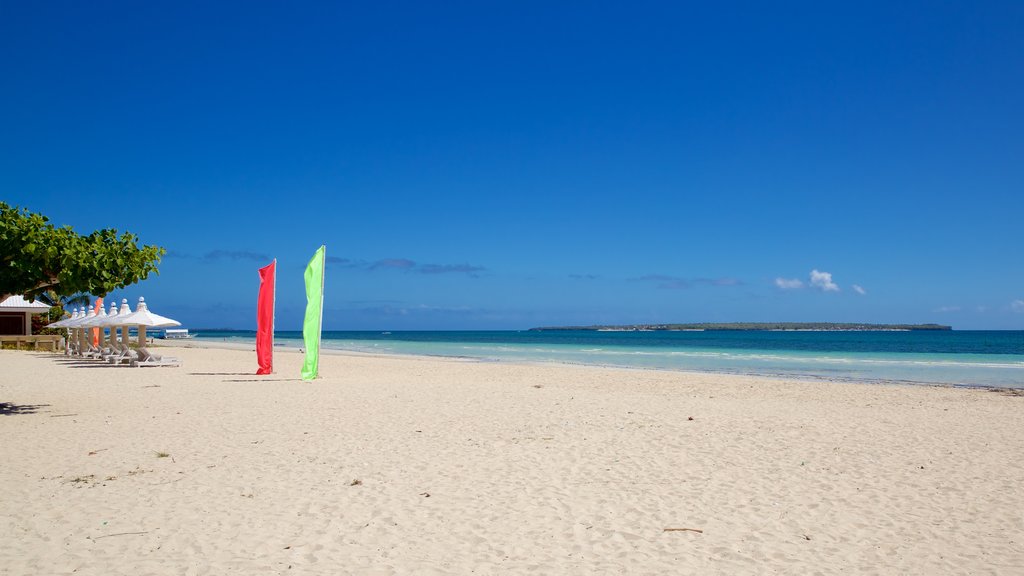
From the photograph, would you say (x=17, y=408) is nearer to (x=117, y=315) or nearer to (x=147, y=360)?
(x=147, y=360)

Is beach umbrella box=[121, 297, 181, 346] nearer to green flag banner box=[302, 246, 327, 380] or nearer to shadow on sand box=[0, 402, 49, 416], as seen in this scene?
green flag banner box=[302, 246, 327, 380]

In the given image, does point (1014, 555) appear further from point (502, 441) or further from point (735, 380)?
point (735, 380)

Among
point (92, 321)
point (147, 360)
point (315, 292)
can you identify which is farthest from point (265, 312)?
point (92, 321)

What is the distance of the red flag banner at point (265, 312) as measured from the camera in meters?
16.4

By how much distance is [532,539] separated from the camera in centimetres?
443

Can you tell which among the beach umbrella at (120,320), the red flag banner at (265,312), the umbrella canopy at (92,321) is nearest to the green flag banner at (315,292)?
the red flag banner at (265,312)

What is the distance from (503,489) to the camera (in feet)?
18.6

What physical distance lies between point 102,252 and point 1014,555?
10115mm

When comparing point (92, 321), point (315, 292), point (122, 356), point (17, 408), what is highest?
point (315, 292)

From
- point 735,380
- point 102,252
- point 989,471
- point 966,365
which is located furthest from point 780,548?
point 966,365

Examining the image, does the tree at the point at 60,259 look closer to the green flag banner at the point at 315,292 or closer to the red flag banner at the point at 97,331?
the green flag banner at the point at 315,292

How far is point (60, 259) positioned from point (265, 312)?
8.22 metres

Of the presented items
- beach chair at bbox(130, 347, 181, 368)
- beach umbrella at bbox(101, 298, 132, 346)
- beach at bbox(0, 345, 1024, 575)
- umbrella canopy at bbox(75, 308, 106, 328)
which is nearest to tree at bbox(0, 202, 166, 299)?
beach at bbox(0, 345, 1024, 575)

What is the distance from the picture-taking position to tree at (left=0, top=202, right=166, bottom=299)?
8.18 meters
